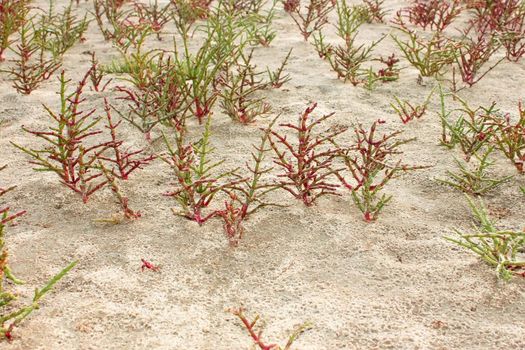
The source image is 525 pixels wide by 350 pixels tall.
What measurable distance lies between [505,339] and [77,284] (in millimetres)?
1493

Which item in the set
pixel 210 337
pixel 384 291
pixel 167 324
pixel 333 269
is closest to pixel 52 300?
pixel 167 324

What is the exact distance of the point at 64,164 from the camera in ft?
7.53

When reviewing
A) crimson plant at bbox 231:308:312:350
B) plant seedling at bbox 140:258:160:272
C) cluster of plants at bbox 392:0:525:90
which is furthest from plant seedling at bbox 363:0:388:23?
crimson plant at bbox 231:308:312:350

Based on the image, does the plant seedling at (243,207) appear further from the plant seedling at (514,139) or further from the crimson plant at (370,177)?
the plant seedling at (514,139)

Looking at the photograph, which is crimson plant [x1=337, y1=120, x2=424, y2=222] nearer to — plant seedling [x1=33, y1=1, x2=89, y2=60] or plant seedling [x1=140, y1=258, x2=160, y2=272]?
plant seedling [x1=140, y1=258, x2=160, y2=272]

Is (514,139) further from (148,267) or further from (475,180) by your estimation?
(148,267)

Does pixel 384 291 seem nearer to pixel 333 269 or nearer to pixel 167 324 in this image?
pixel 333 269

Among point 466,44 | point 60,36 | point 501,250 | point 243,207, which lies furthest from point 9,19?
point 501,250

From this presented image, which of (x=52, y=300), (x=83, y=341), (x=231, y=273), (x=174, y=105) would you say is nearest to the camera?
(x=83, y=341)

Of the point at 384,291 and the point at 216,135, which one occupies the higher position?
the point at 216,135

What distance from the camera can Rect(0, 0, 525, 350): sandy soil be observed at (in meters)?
1.65

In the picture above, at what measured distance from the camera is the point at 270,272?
6.31ft

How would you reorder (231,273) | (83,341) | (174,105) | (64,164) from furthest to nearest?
(174,105), (64,164), (231,273), (83,341)

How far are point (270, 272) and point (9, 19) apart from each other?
3.13 metres
